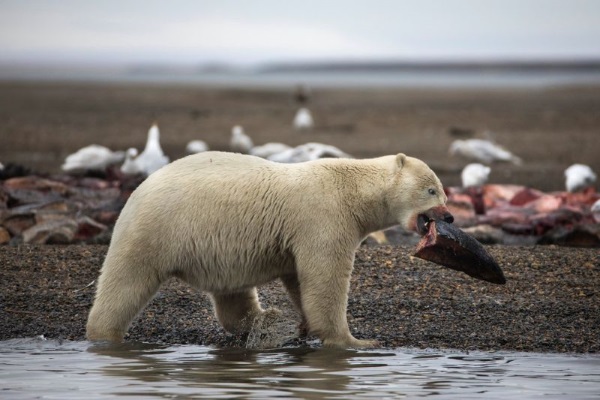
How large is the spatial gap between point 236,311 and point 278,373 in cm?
127

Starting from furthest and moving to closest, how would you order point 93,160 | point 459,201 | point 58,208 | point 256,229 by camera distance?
point 93,160, point 459,201, point 58,208, point 256,229

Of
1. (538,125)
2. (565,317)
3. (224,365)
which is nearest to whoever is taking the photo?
(224,365)

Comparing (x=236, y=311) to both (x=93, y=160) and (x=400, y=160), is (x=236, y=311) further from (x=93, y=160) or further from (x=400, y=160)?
(x=93, y=160)

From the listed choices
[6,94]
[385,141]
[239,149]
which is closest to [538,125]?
[385,141]

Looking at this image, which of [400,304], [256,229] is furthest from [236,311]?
[400,304]

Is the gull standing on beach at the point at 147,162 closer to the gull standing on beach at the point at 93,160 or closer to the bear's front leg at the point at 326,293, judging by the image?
the gull standing on beach at the point at 93,160

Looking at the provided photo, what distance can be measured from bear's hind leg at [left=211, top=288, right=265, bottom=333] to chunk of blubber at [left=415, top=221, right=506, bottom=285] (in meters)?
1.38

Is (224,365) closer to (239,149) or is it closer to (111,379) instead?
(111,379)

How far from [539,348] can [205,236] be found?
8.64 feet

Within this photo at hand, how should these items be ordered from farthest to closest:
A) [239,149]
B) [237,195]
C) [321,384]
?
[239,149] < [237,195] < [321,384]

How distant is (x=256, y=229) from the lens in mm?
8203

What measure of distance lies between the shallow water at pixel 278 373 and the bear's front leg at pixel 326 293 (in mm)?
149

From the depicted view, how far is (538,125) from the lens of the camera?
32.0 meters

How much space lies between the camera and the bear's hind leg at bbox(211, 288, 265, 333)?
8672 mm
